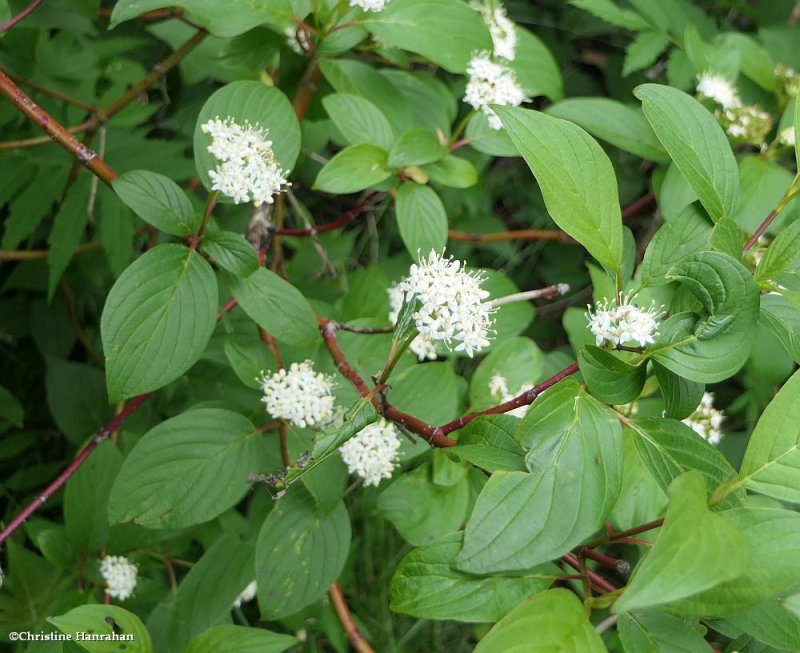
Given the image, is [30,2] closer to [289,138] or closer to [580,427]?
[289,138]

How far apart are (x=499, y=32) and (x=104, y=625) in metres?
1.30

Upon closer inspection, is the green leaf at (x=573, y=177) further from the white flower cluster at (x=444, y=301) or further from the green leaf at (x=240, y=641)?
the green leaf at (x=240, y=641)

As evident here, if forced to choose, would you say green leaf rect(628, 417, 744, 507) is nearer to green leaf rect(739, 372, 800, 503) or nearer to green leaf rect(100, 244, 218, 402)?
green leaf rect(739, 372, 800, 503)

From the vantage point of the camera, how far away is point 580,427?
0.84 metres

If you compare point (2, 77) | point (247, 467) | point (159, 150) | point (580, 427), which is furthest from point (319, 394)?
point (159, 150)

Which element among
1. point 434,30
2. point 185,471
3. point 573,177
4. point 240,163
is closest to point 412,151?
point 434,30

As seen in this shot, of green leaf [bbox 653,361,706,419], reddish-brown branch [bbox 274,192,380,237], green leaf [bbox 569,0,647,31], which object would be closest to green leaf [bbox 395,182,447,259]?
reddish-brown branch [bbox 274,192,380,237]

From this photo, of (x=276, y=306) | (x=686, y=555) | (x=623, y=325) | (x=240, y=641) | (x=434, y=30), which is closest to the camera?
(x=686, y=555)

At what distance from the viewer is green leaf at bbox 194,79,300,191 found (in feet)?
3.73

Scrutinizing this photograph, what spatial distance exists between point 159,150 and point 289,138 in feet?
1.87

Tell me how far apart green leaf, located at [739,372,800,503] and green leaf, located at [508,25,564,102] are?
0.99 m

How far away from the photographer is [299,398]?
116 cm

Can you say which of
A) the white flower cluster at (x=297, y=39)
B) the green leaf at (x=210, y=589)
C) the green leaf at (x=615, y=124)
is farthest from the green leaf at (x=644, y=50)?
the green leaf at (x=210, y=589)

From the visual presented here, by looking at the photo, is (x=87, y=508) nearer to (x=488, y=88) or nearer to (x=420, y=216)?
(x=420, y=216)
